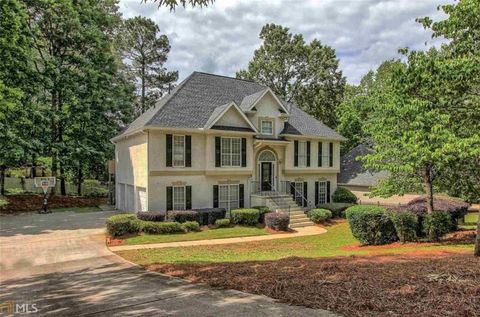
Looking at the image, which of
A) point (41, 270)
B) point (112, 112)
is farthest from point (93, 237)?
point (112, 112)

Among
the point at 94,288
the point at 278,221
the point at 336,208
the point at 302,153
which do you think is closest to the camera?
the point at 94,288

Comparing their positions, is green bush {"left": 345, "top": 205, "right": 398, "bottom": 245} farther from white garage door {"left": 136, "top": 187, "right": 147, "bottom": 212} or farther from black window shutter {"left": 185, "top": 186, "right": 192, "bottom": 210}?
white garage door {"left": 136, "top": 187, "right": 147, "bottom": 212}

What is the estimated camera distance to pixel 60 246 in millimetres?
14656

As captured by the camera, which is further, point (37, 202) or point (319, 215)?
point (37, 202)

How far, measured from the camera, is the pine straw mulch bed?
4.80 metres

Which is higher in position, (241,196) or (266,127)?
(266,127)

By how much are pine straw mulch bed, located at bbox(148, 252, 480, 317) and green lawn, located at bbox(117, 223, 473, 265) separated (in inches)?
164

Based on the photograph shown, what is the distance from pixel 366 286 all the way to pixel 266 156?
19798 millimetres

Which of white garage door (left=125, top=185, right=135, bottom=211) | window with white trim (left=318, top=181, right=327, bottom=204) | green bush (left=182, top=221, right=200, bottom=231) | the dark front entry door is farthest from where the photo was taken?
window with white trim (left=318, top=181, right=327, bottom=204)

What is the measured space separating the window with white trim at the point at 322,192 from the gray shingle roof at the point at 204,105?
13.4ft

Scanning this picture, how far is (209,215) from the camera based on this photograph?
20.2 metres

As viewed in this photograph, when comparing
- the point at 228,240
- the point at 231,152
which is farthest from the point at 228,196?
the point at 228,240

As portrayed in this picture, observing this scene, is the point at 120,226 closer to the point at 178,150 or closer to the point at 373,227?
the point at 178,150

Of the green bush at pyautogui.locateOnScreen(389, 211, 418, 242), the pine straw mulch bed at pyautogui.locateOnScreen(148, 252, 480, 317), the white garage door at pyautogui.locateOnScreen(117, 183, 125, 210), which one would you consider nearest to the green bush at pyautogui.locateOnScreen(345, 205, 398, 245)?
the green bush at pyautogui.locateOnScreen(389, 211, 418, 242)
